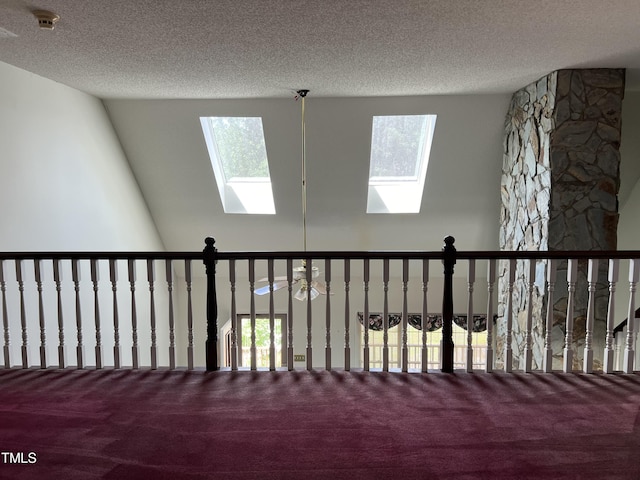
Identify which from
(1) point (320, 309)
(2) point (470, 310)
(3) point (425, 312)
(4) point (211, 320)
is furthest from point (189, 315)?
(1) point (320, 309)

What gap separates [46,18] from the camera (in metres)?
2.93

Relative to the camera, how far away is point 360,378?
3.15m

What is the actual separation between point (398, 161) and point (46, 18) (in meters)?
4.61

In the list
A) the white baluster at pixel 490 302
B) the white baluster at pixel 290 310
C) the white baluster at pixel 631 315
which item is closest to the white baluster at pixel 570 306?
the white baluster at pixel 631 315

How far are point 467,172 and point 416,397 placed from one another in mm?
4154

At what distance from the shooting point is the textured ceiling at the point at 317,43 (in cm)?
288

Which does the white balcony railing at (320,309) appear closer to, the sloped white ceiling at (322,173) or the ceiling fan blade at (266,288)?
the ceiling fan blade at (266,288)

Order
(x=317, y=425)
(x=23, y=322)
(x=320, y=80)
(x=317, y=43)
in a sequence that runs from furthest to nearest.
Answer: (x=320, y=80)
(x=317, y=43)
(x=23, y=322)
(x=317, y=425)

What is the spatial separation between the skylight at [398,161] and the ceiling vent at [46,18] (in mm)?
3691

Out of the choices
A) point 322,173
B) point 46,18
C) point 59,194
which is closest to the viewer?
point 46,18

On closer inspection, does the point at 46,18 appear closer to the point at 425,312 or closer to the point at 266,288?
the point at 266,288

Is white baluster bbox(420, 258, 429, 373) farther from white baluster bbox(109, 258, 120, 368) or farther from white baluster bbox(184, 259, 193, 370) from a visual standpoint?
white baluster bbox(109, 258, 120, 368)

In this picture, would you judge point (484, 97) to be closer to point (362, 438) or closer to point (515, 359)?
point (515, 359)

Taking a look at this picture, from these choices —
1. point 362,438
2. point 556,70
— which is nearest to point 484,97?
point 556,70
